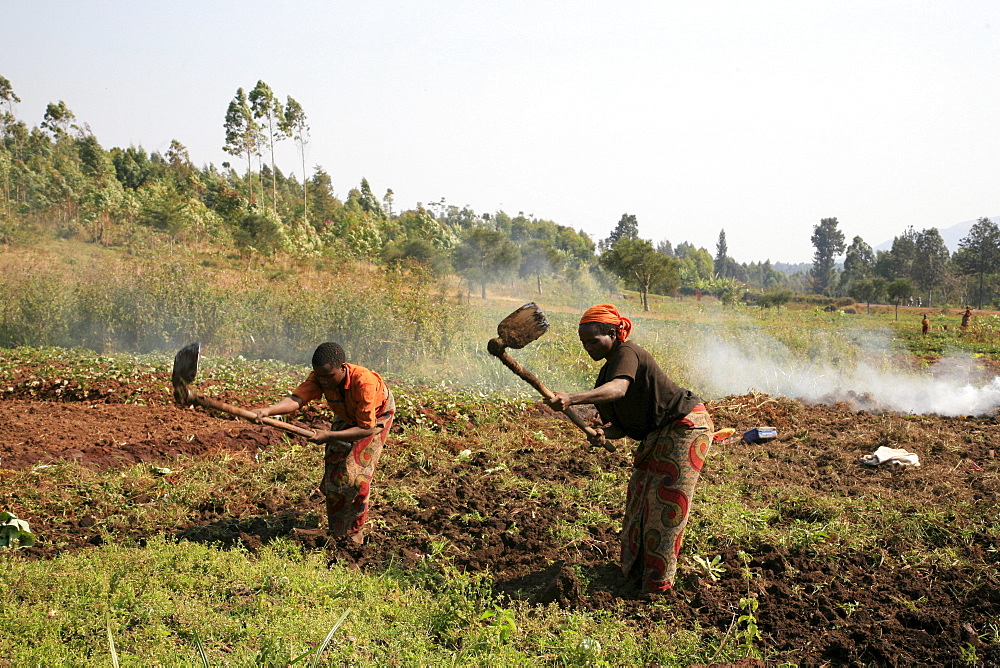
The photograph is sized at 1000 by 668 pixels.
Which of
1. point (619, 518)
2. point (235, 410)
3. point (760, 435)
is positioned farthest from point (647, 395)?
point (760, 435)

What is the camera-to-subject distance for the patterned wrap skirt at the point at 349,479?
4227 mm

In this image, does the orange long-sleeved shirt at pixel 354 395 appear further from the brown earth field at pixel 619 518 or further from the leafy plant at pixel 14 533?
the leafy plant at pixel 14 533

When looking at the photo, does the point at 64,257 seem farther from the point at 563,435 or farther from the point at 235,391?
the point at 563,435

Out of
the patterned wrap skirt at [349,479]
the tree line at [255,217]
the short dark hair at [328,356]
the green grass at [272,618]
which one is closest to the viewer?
the green grass at [272,618]

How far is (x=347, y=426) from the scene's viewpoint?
172 inches

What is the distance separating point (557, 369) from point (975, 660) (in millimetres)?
9153

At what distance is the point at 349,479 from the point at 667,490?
6.47 feet

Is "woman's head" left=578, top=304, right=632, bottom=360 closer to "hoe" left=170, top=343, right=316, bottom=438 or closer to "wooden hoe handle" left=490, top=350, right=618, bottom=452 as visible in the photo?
"wooden hoe handle" left=490, top=350, right=618, bottom=452

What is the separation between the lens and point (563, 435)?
796 centimetres

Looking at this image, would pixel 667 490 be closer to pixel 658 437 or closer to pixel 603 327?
pixel 658 437

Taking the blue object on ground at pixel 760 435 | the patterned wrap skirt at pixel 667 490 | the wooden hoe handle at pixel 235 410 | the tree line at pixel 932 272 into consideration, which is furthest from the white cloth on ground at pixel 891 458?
the tree line at pixel 932 272

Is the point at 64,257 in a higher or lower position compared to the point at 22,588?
→ higher

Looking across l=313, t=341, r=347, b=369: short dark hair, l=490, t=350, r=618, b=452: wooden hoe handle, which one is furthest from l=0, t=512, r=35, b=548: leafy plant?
l=490, t=350, r=618, b=452: wooden hoe handle

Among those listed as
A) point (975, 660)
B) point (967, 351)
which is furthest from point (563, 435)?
point (967, 351)
